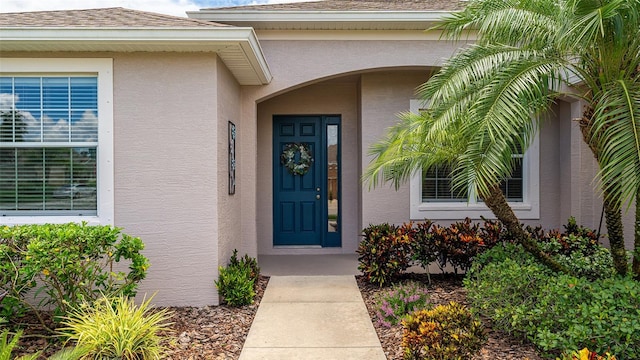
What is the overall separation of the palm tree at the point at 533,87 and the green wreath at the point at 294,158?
373cm

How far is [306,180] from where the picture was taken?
29.1ft

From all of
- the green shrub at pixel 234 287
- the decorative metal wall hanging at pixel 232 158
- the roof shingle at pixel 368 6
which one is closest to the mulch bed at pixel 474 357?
the green shrub at pixel 234 287

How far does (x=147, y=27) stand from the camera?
4.98 meters

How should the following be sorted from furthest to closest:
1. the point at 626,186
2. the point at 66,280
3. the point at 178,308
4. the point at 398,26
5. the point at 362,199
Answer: the point at 362,199 < the point at 398,26 < the point at 178,308 < the point at 66,280 < the point at 626,186

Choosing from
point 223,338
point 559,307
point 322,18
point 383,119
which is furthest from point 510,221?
point 322,18

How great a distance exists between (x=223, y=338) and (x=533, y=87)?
3920 millimetres

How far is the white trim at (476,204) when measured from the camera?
25.0 ft

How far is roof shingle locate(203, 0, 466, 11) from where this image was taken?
7277mm

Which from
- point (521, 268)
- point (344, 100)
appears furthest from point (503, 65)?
point (344, 100)

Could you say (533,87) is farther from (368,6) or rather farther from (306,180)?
(306,180)

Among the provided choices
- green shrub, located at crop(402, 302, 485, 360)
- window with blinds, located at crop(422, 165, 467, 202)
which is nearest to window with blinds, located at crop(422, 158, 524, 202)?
window with blinds, located at crop(422, 165, 467, 202)

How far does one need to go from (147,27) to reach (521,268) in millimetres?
4767

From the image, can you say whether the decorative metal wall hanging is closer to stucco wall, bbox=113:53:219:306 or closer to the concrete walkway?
stucco wall, bbox=113:53:219:306

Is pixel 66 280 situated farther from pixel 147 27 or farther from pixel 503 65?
pixel 503 65
